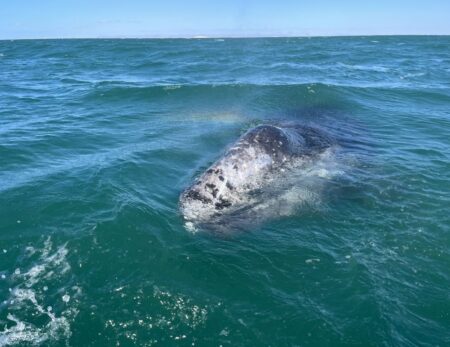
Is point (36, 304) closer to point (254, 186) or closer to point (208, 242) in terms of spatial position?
point (208, 242)

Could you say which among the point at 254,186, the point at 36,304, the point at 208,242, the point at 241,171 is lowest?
the point at 36,304

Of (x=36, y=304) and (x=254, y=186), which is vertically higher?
(x=254, y=186)

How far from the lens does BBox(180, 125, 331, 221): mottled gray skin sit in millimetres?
11117

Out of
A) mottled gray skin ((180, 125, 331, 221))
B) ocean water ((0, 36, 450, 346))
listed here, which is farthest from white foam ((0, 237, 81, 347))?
mottled gray skin ((180, 125, 331, 221))

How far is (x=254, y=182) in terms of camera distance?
39.7 feet

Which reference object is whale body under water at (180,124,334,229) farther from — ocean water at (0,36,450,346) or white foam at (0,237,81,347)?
white foam at (0,237,81,347)

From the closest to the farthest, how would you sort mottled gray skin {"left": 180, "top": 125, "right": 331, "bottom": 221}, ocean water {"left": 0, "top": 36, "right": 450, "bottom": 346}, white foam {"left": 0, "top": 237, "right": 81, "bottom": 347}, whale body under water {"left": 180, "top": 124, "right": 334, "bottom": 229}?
white foam {"left": 0, "top": 237, "right": 81, "bottom": 347} < ocean water {"left": 0, "top": 36, "right": 450, "bottom": 346} < whale body under water {"left": 180, "top": 124, "right": 334, "bottom": 229} < mottled gray skin {"left": 180, "top": 125, "right": 331, "bottom": 221}

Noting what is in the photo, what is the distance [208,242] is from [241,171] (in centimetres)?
288

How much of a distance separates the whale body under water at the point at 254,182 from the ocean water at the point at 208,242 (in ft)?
0.79

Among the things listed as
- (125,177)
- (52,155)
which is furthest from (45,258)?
(52,155)

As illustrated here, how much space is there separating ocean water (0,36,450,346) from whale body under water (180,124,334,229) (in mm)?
241

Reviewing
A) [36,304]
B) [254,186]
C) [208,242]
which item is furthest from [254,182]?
[36,304]

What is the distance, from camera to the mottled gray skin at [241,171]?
1112 centimetres

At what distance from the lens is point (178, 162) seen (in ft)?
50.5
